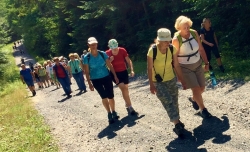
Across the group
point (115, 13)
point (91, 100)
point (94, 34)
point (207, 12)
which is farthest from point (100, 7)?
point (91, 100)

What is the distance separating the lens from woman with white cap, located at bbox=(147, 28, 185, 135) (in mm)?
5934

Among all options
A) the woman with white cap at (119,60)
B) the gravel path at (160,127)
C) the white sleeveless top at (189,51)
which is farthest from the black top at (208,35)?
the white sleeveless top at (189,51)

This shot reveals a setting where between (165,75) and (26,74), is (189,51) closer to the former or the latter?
(165,75)

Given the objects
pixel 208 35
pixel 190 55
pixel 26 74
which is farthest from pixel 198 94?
pixel 26 74

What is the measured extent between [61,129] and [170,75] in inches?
162

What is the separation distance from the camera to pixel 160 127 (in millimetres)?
7047

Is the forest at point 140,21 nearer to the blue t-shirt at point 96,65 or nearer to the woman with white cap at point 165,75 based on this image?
the blue t-shirt at point 96,65

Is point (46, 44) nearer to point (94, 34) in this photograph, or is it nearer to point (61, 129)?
point (94, 34)

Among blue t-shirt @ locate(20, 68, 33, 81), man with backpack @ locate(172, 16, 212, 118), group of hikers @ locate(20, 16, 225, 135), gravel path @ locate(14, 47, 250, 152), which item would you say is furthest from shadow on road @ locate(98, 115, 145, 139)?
blue t-shirt @ locate(20, 68, 33, 81)

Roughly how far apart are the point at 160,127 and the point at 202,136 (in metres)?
1.27

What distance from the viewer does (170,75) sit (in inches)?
244

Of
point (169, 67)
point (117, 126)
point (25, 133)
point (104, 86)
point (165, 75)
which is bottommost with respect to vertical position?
point (25, 133)

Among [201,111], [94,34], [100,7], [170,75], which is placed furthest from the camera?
[94,34]

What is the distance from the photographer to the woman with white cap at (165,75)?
234 inches
